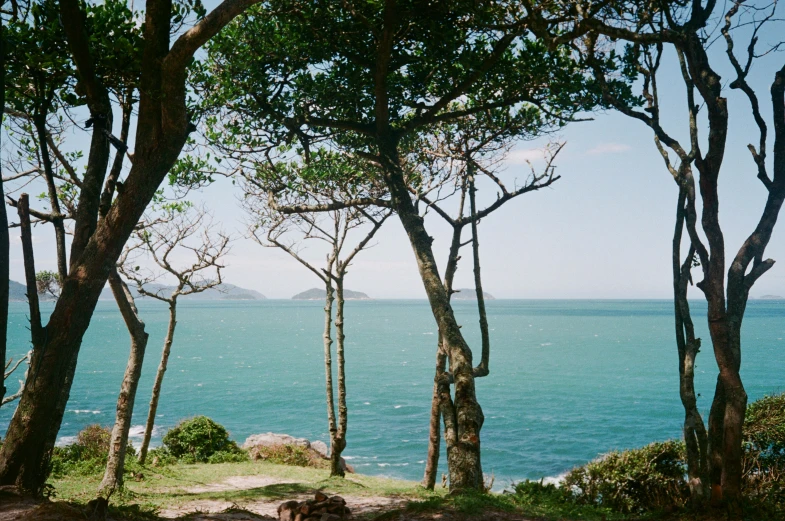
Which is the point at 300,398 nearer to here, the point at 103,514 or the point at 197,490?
the point at 197,490

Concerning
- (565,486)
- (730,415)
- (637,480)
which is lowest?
(565,486)

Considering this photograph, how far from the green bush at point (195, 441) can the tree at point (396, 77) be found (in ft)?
40.8

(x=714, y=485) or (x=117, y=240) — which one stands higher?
(x=117, y=240)

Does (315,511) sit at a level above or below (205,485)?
above

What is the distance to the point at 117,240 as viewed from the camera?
631cm

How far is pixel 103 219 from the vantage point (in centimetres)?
638

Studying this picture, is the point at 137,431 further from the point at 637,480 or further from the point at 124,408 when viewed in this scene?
the point at 637,480

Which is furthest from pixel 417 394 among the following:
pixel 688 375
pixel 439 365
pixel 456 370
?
pixel 456 370

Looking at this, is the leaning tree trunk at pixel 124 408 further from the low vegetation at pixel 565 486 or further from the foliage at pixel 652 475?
the foliage at pixel 652 475

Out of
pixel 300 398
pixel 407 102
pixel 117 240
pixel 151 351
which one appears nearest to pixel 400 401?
pixel 300 398

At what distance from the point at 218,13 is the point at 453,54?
4.10 meters

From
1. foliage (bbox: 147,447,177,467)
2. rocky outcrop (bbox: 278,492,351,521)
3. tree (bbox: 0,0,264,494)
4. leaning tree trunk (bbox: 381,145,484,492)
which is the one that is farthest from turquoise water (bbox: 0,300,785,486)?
tree (bbox: 0,0,264,494)

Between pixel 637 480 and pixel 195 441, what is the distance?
14.4m

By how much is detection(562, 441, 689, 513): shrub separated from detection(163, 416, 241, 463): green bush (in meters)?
13.0
